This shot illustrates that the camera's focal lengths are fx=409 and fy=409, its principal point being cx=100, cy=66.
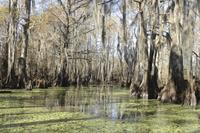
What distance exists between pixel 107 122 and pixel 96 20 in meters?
7.11

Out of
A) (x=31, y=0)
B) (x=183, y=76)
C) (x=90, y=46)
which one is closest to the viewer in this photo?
(x=183, y=76)

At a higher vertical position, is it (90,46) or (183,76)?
(90,46)

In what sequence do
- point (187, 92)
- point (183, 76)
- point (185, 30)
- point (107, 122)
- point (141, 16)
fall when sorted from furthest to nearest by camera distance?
point (141, 16) < point (183, 76) < point (187, 92) < point (185, 30) < point (107, 122)

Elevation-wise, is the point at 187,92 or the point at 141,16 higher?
the point at 141,16

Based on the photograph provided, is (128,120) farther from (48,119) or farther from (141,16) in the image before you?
(141,16)

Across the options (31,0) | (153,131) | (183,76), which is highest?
(31,0)

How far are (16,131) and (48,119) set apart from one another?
1896mm

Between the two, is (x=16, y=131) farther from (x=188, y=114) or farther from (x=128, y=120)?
(x=188, y=114)

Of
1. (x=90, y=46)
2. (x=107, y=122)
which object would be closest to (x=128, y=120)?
(x=107, y=122)

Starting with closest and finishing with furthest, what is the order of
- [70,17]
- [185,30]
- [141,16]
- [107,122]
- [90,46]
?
[107,122]
[185,30]
[141,16]
[70,17]
[90,46]

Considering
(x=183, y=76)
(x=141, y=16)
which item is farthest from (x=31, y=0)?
(x=183, y=76)

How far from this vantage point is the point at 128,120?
1019 cm

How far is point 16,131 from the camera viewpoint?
7957 mm

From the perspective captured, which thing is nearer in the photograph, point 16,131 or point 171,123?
point 16,131
